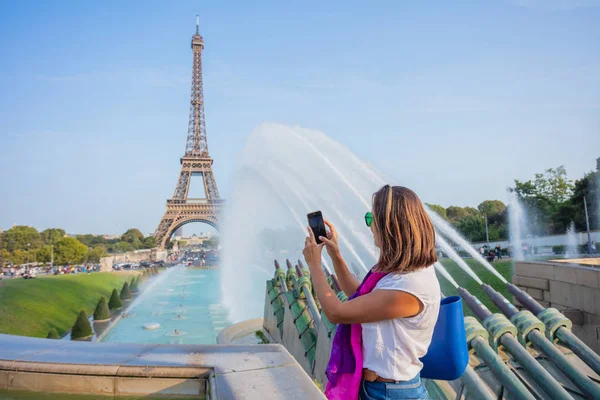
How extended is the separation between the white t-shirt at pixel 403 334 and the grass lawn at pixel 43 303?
25.5m

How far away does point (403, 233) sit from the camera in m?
2.06

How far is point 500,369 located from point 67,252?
72.0 meters

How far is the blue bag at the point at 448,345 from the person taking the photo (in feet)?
7.13

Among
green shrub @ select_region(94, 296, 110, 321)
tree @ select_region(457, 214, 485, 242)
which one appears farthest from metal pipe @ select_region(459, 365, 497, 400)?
tree @ select_region(457, 214, 485, 242)

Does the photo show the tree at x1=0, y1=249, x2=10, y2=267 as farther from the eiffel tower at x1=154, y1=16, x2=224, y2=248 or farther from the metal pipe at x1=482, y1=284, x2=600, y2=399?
the metal pipe at x1=482, y1=284, x2=600, y2=399

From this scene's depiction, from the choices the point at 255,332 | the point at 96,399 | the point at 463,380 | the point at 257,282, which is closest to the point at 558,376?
the point at 463,380

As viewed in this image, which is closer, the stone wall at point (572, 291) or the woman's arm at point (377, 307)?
the woman's arm at point (377, 307)

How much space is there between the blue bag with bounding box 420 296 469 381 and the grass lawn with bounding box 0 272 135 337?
25.5 meters

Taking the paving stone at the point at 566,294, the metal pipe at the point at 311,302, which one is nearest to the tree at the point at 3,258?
the metal pipe at the point at 311,302

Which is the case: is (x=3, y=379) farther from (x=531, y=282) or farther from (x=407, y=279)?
(x=531, y=282)

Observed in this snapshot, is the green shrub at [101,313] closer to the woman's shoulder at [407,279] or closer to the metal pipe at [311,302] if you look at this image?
the metal pipe at [311,302]

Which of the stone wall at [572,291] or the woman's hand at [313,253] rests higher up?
the woman's hand at [313,253]

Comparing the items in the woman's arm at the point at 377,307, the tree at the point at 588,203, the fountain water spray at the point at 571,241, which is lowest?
the fountain water spray at the point at 571,241

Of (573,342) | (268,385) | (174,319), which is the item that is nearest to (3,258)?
(174,319)
